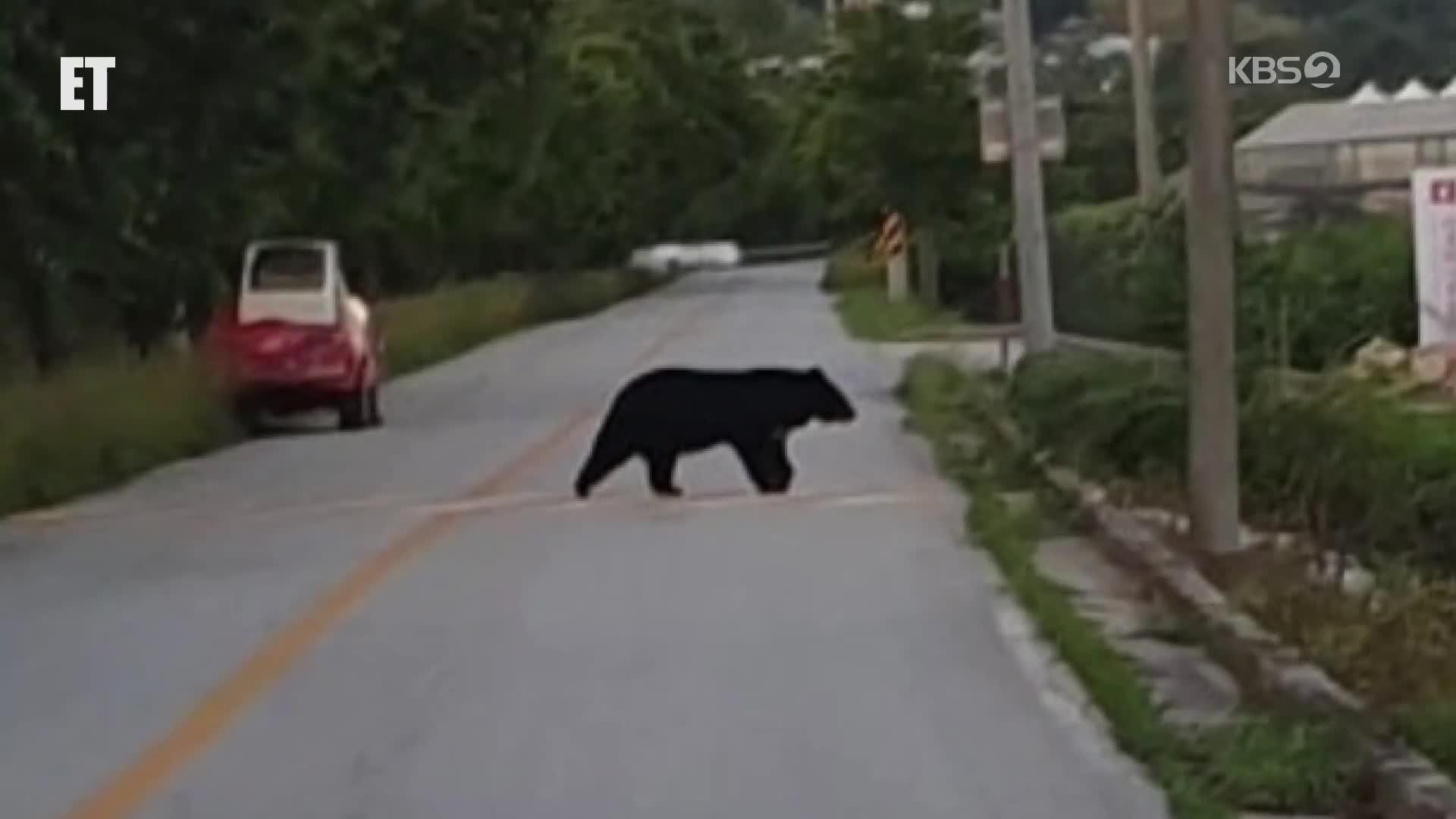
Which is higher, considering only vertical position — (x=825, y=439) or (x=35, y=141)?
(x=35, y=141)

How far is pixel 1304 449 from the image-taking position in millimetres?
18859

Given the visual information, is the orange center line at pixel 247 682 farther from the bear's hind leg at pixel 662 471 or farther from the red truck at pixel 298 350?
the red truck at pixel 298 350

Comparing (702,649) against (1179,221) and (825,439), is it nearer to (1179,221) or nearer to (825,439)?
(1179,221)

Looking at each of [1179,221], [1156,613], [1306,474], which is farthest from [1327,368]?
[1156,613]

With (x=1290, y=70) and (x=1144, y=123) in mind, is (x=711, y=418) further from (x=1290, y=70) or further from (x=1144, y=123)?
(x=1290, y=70)

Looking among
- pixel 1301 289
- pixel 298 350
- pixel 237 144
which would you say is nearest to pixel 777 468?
pixel 1301 289

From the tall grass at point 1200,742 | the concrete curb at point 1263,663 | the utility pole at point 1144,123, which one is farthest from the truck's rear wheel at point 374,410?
the tall grass at point 1200,742

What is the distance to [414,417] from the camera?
126 ft

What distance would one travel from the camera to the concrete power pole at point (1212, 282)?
57.0 feet

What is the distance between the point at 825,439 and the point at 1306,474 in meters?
12.3

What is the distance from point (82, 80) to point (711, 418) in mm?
9753

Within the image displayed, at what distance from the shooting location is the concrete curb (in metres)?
10.1

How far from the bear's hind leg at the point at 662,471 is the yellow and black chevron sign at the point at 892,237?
124 feet

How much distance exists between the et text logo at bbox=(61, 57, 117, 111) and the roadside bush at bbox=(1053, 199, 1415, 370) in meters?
9.12
